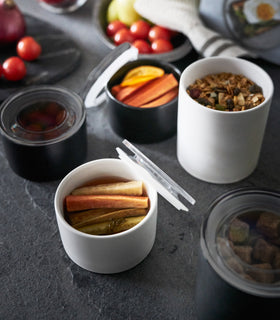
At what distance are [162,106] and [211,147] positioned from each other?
0.13 metres

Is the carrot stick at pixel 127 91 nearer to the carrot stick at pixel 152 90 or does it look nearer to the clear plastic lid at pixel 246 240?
the carrot stick at pixel 152 90

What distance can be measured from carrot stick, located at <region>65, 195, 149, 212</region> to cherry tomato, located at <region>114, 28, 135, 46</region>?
491mm

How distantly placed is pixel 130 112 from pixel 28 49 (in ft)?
1.11

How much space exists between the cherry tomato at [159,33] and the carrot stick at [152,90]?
21cm

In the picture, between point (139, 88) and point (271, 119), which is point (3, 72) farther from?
point (271, 119)

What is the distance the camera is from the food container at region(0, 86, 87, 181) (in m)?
0.97

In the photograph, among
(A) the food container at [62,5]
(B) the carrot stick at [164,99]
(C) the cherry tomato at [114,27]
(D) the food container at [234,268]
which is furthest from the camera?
(A) the food container at [62,5]

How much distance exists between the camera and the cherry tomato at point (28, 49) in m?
1.24

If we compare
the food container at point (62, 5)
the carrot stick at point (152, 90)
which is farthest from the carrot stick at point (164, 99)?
the food container at point (62, 5)

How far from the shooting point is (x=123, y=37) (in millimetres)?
1254

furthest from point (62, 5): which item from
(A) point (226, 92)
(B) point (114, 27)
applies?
(A) point (226, 92)

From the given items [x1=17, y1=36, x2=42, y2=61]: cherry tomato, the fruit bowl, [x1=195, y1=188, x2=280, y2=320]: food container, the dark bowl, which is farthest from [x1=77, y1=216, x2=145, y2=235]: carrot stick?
[x1=17, y1=36, x2=42, y2=61]: cherry tomato

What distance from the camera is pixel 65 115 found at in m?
1.02

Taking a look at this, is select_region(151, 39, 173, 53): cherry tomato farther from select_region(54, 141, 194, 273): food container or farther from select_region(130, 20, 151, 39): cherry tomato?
select_region(54, 141, 194, 273): food container
